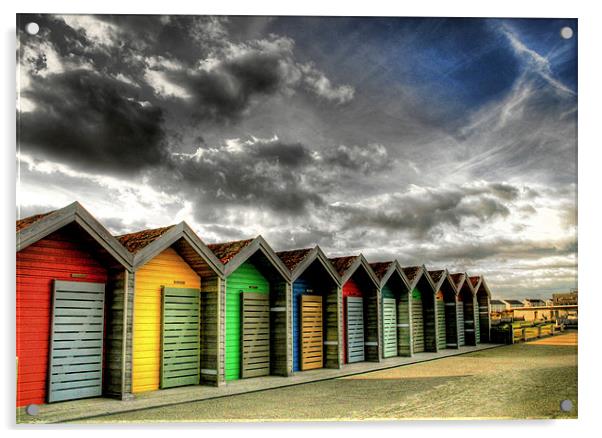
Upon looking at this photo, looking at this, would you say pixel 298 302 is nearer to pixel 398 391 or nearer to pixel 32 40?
pixel 398 391

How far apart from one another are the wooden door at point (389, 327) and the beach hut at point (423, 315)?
0.75 meters

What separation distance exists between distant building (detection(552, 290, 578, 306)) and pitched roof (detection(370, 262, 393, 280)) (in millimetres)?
6803

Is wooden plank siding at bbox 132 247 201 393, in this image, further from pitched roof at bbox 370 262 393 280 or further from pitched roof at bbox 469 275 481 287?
pitched roof at bbox 370 262 393 280

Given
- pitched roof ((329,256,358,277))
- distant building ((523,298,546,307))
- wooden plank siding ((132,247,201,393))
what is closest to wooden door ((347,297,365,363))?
pitched roof ((329,256,358,277))

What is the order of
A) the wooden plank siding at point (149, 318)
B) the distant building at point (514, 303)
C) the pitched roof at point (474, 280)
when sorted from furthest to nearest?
the distant building at point (514, 303)
the pitched roof at point (474, 280)
the wooden plank siding at point (149, 318)

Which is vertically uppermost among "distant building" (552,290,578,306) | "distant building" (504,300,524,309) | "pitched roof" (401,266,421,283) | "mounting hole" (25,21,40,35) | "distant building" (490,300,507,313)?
"mounting hole" (25,21,40,35)

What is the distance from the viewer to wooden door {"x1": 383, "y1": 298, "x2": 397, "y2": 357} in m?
17.9

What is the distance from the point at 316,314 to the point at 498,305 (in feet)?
14.3

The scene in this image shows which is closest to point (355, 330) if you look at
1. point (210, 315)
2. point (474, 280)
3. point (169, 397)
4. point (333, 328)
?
point (333, 328)

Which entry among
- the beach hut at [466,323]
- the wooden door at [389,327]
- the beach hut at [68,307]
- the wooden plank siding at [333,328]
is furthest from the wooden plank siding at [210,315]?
the beach hut at [466,323]

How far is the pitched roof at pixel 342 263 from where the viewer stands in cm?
1580
